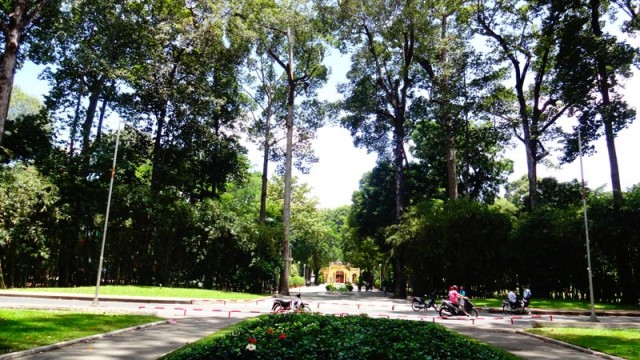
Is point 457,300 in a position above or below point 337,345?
below

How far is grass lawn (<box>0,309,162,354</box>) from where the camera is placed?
764 centimetres

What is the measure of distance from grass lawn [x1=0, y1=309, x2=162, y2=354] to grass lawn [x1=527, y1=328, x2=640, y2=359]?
10834 mm

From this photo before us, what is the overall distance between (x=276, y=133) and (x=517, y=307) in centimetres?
2190

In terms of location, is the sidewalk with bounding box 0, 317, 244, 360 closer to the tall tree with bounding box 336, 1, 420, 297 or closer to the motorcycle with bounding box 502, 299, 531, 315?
the motorcycle with bounding box 502, 299, 531, 315

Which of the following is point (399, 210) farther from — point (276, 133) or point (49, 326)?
point (49, 326)

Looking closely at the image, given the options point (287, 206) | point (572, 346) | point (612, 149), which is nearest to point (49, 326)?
point (572, 346)

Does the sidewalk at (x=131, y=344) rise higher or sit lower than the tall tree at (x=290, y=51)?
lower

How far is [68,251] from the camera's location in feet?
79.7

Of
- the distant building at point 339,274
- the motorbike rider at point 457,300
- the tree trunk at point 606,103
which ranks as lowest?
the distant building at point 339,274

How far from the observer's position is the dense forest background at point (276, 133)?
22.9 metres

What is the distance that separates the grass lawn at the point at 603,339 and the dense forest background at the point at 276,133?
1172cm

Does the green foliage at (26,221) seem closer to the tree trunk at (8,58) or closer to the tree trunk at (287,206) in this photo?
the tree trunk at (8,58)

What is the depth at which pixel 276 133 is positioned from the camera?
33594 millimetres

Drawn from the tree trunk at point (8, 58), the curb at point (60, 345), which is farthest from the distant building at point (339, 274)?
the tree trunk at point (8, 58)
